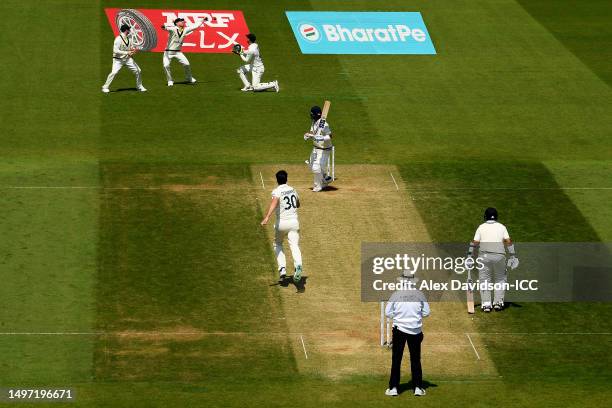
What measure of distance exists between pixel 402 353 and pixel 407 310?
1046 millimetres

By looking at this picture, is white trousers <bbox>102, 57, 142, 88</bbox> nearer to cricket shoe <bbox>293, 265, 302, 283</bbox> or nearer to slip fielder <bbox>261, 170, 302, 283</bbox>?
slip fielder <bbox>261, 170, 302, 283</bbox>

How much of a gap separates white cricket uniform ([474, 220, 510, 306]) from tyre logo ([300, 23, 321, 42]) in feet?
70.6

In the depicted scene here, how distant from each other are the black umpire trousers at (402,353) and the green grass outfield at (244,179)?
465 mm

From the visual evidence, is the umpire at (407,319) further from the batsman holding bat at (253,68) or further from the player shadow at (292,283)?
the batsman holding bat at (253,68)

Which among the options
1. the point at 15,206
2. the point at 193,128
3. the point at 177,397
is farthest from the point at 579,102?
the point at 177,397

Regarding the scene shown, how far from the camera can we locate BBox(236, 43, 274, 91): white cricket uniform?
1766 inches

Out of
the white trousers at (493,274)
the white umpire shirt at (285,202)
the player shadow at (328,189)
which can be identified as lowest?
the white trousers at (493,274)

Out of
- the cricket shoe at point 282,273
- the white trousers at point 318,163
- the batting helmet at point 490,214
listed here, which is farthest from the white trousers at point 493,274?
the white trousers at point 318,163

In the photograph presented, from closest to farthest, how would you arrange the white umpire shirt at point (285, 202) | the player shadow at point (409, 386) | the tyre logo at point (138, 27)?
1. the player shadow at point (409, 386)
2. the white umpire shirt at point (285, 202)
3. the tyre logo at point (138, 27)

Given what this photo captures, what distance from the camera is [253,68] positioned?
148ft

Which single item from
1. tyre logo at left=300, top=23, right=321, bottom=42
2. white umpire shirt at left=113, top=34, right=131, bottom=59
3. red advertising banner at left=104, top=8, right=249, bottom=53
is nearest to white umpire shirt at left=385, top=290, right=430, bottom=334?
white umpire shirt at left=113, top=34, right=131, bottom=59

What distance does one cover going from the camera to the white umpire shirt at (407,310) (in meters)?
26.1

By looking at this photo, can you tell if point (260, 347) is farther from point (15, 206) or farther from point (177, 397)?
point (15, 206)

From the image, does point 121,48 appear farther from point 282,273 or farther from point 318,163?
point 282,273
